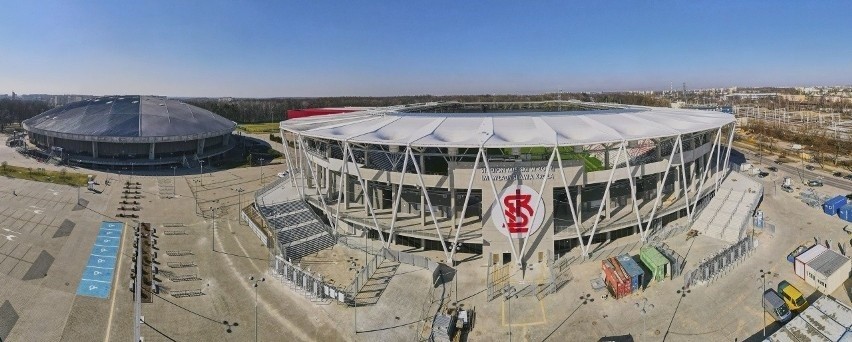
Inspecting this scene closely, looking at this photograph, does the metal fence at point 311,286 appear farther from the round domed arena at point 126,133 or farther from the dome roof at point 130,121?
the dome roof at point 130,121

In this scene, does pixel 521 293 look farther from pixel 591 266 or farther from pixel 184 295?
pixel 184 295

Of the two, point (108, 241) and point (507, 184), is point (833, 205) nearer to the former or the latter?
point (507, 184)

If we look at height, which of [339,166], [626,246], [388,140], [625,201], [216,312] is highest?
[388,140]

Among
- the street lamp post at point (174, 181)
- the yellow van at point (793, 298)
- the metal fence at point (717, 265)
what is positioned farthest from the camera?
the street lamp post at point (174, 181)

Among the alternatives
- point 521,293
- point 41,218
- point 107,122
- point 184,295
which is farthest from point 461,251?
point 107,122

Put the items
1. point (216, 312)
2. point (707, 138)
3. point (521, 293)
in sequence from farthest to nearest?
point (707, 138)
point (521, 293)
point (216, 312)

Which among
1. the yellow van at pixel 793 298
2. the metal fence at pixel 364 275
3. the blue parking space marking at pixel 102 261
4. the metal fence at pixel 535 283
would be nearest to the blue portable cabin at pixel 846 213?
the yellow van at pixel 793 298
